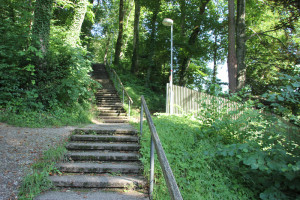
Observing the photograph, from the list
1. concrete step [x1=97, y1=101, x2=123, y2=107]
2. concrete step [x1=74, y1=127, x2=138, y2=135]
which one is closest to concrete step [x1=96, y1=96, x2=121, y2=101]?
concrete step [x1=97, y1=101, x2=123, y2=107]

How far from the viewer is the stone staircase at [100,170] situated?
A: 299 cm

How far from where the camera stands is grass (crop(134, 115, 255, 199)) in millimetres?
3125

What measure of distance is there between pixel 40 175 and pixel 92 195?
0.89 meters

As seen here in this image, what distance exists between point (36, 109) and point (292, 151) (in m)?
7.25

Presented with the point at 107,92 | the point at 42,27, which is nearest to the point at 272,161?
the point at 42,27

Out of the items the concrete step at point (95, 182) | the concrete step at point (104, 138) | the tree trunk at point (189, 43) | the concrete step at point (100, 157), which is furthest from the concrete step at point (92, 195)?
the tree trunk at point (189, 43)

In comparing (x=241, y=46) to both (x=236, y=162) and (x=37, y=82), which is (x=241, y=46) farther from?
(x=37, y=82)

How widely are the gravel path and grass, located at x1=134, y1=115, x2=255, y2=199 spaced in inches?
78.3

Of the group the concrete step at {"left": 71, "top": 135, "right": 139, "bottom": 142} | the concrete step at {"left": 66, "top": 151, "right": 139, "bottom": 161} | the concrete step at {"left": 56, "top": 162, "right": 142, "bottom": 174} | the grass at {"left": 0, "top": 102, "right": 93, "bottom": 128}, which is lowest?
the concrete step at {"left": 56, "top": 162, "right": 142, "bottom": 174}

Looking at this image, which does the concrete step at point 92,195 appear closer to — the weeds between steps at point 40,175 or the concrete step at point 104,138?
the weeds between steps at point 40,175

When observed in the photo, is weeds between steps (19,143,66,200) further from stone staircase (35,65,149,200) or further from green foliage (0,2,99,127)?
green foliage (0,2,99,127)

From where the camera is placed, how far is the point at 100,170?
3539 mm

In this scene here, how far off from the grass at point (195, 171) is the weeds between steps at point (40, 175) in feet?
5.15

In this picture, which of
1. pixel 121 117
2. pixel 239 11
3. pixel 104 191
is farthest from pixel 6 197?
pixel 239 11
